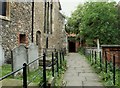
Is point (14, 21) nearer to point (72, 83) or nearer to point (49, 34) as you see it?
point (72, 83)

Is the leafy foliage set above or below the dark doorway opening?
above

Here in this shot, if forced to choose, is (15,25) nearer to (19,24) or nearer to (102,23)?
(19,24)

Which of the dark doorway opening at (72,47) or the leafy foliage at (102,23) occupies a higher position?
the leafy foliage at (102,23)

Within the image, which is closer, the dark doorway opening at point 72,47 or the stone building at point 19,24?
the stone building at point 19,24

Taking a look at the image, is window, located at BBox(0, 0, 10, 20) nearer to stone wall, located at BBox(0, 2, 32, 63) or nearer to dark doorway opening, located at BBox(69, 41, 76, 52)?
stone wall, located at BBox(0, 2, 32, 63)

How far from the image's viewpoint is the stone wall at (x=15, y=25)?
15703mm

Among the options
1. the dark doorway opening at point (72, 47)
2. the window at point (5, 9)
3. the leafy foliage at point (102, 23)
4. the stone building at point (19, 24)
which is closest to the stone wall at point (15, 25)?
the stone building at point (19, 24)

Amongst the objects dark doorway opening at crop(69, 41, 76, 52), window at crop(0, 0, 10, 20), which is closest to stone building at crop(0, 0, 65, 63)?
window at crop(0, 0, 10, 20)

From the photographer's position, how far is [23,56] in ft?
35.4

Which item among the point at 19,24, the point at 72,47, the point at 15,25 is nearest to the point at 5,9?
the point at 15,25

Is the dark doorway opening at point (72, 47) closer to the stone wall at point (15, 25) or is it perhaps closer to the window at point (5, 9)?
the stone wall at point (15, 25)

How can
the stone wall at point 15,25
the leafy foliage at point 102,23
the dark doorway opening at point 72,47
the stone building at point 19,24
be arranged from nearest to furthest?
the stone wall at point 15,25
the stone building at point 19,24
the leafy foliage at point 102,23
the dark doorway opening at point 72,47

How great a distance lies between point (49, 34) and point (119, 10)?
30.7 ft

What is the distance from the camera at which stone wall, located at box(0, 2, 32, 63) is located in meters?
15.7
